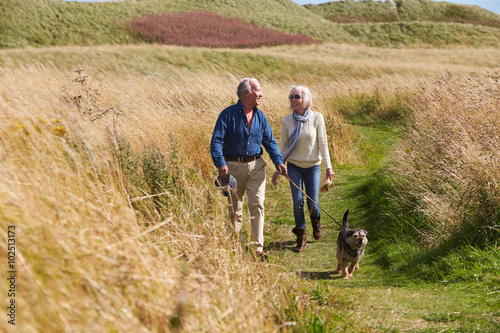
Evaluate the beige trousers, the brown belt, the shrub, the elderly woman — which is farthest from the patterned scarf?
the shrub

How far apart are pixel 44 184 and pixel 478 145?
16.3 ft

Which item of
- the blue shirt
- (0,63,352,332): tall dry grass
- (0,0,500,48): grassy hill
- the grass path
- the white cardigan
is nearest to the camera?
(0,63,352,332): tall dry grass

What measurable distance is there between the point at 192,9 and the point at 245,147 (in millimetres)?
45818

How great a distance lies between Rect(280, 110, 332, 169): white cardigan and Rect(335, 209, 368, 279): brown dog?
1.07 m

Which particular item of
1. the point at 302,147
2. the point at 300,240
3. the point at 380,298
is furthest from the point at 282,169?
the point at 380,298

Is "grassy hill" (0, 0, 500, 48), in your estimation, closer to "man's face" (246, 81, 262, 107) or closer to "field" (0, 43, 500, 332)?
"field" (0, 43, 500, 332)

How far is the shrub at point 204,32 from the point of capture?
3591 cm

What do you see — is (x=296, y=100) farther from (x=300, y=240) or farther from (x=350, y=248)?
(x=350, y=248)

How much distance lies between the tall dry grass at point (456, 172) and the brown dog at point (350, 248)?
3.01 feet

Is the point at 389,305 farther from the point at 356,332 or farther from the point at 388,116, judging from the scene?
the point at 388,116

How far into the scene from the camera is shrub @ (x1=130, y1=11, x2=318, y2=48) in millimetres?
35906

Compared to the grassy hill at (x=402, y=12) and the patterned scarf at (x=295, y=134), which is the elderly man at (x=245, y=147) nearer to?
the patterned scarf at (x=295, y=134)

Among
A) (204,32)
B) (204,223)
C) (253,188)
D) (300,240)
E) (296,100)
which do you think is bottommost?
(300,240)

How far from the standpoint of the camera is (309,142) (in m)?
5.39
